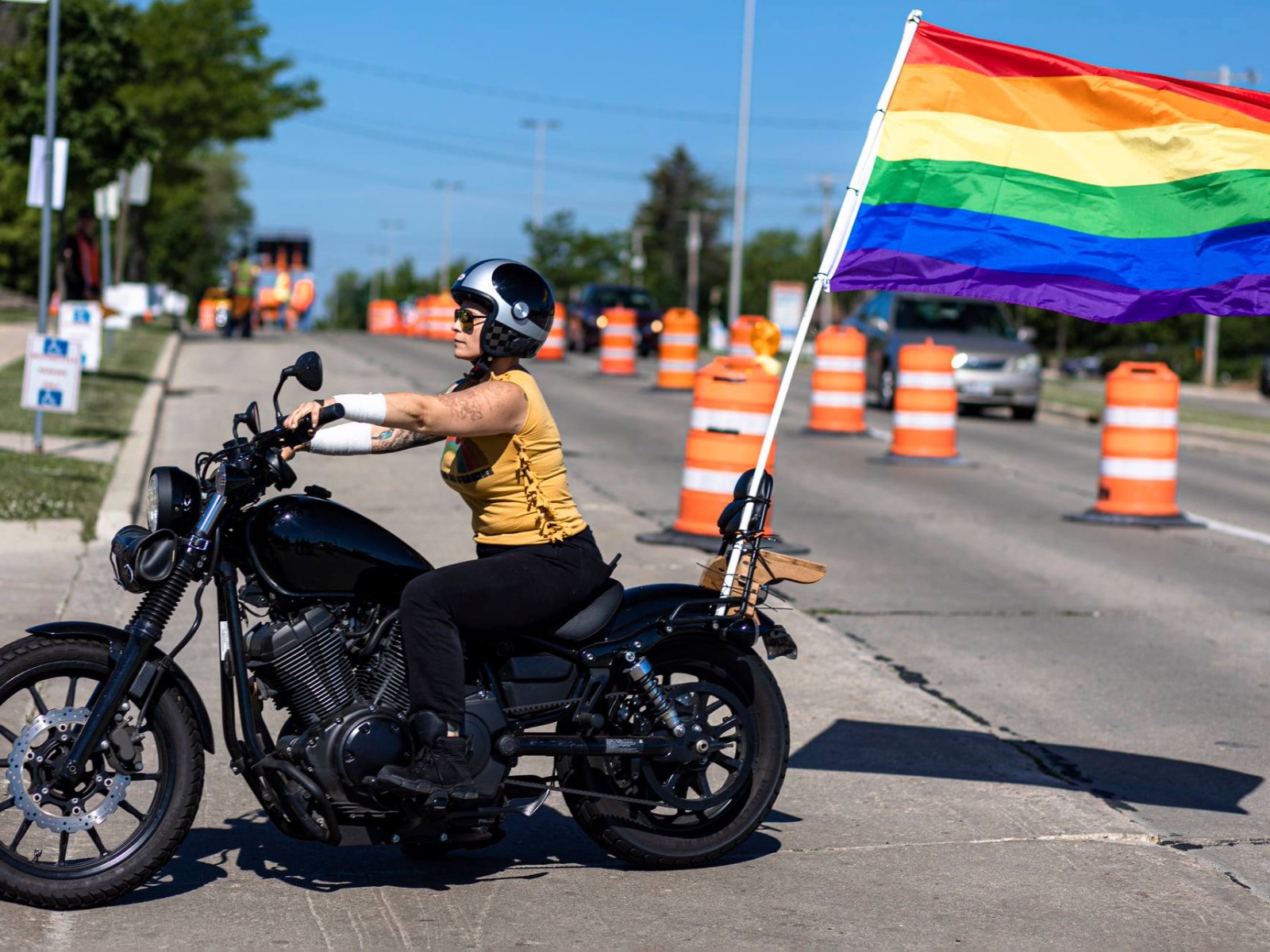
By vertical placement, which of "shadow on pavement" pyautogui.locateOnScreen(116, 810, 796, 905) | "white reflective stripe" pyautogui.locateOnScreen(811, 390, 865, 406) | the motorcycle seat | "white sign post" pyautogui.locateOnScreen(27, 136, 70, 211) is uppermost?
"white sign post" pyautogui.locateOnScreen(27, 136, 70, 211)

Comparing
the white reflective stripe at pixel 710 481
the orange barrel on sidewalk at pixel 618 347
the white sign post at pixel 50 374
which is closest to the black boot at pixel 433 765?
the white reflective stripe at pixel 710 481

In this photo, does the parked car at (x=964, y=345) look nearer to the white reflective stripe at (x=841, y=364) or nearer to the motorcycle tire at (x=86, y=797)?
the white reflective stripe at (x=841, y=364)

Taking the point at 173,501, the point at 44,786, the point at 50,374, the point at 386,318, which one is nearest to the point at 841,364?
the point at 50,374

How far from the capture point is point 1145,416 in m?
13.6

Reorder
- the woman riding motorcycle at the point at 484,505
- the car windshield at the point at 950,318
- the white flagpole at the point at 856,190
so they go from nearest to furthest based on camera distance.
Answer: the woman riding motorcycle at the point at 484,505
the white flagpole at the point at 856,190
the car windshield at the point at 950,318

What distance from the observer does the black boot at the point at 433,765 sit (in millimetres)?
4684

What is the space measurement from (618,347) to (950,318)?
6851 mm

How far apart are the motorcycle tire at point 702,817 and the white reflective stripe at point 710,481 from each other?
19.9ft

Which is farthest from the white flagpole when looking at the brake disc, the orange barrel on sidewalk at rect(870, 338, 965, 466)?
the orange barrel on sidewalk at rect(870, 338, 965, 466)

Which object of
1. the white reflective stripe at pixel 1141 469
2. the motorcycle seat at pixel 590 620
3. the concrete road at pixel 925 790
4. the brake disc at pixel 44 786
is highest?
the white reflective stripe at pixel 1141 469

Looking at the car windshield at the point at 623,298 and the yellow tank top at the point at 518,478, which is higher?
the car windshield at the point at 623,298

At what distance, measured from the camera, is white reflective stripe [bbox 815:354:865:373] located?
1975 centimetres

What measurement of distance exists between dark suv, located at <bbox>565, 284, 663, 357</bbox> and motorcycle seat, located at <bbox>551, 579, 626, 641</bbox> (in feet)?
114

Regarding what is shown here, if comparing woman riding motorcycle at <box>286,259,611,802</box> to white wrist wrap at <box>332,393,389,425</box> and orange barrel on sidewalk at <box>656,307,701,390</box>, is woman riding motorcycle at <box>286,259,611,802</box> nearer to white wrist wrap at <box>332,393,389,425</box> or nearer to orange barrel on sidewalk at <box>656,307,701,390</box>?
white wrist wrap at <box>332,393,389,425</box>
